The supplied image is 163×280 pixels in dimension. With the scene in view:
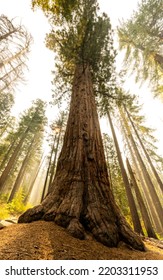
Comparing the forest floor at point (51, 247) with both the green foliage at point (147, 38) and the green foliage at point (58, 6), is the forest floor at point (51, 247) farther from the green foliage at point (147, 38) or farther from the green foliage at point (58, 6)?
the green foliage at point (147, 38)

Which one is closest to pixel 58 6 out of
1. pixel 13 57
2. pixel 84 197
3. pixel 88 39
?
pixel 88 39

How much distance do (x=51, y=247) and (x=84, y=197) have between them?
36.8 inches

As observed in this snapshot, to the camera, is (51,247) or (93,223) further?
(93,223)

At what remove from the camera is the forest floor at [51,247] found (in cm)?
130

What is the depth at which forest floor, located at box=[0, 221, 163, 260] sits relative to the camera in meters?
1.30

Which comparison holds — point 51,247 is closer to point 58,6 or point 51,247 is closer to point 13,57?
point 58,6

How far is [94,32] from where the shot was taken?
5.68 metres

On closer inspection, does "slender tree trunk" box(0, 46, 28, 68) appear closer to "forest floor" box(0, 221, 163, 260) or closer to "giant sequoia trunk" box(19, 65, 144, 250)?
"giant sequoia trunk" box(19, 65, 144, 250)

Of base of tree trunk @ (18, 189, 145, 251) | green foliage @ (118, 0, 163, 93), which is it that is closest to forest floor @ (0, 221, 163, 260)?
base of tree trunk @ (18, 189, 145, 251)

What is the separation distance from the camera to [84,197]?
227 cm

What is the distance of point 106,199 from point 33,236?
1195 millimetres

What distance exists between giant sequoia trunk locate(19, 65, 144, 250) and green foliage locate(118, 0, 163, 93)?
9.56m

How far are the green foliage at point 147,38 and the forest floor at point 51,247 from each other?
36.2ft

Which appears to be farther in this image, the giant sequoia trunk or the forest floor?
the giant sequoia trunk
